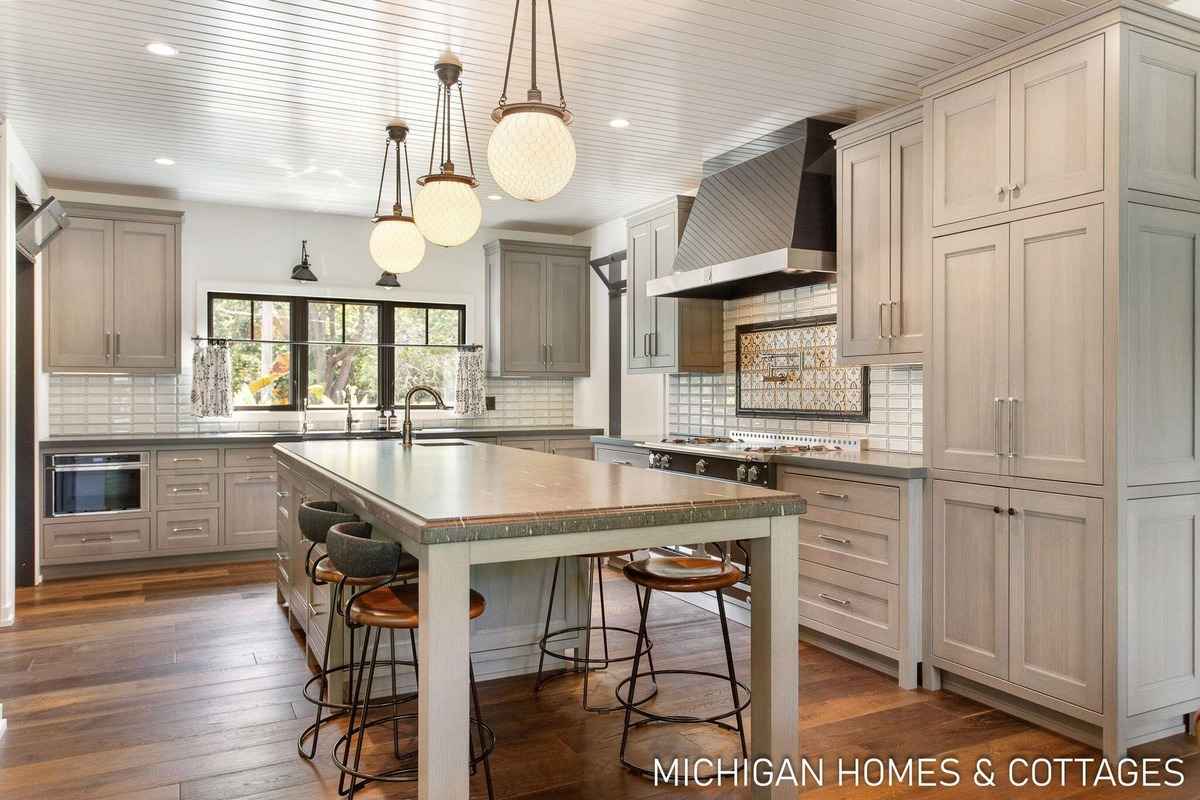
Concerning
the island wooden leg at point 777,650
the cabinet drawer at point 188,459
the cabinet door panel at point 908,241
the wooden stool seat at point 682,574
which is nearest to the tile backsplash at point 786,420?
the cabinet door panel at point 908,241

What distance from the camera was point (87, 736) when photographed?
2893 millimetres

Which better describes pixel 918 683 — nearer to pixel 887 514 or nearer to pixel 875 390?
pixel 887 514

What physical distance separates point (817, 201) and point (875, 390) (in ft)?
3.40

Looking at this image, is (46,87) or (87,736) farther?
(46,87)

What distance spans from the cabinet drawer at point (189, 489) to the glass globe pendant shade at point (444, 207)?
11.5ft

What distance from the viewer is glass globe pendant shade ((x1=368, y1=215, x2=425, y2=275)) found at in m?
3.63

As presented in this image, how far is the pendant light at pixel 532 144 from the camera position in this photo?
2.27 meters

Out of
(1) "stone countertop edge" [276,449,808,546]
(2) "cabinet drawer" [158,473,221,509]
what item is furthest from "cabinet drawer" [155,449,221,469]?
(1) "stone countertop edge" [276,449,808,546]

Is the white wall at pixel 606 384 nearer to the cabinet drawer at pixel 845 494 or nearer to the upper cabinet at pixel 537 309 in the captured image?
the upper cabinet at pixel 537 309

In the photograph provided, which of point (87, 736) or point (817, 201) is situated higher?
point (817, 201)

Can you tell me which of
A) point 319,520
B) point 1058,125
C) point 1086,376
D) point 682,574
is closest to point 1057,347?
point 1086,376

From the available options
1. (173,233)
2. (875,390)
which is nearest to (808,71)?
(875,390)

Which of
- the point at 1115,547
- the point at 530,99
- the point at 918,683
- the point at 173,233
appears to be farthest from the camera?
the point at 173,233

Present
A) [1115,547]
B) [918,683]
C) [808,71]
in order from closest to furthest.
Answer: [1115,547]
[918,683]
[808,71]
